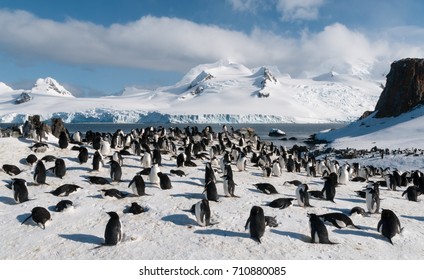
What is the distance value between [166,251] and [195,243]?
2.38ft

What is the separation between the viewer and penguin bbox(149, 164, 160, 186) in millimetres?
14316

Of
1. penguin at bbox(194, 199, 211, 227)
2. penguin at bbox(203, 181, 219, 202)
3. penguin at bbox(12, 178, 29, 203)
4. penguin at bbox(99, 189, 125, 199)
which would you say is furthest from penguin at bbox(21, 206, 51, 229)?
penguin at bbox(203, 181, 219, 202)

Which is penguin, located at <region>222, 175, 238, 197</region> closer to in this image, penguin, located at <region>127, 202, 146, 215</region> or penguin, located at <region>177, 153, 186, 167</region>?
penguin, located at <region>127, 202, 146, 215</region>

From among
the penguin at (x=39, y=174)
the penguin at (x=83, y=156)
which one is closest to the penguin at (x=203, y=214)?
the penguin at (x=39, y=174)

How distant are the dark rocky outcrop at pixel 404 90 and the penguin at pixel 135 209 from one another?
5519 cm

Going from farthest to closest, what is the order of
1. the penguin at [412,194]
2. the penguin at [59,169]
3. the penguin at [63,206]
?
the penguin at [412,194]
the penguin at [59,169]
the penguin at [63,206]

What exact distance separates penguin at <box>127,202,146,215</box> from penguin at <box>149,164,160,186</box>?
288 centimetres

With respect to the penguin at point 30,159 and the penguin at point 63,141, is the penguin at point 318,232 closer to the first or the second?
the penguin at point 30,159

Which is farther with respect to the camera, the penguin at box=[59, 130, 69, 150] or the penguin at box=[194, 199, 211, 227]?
the penguin at box=[59, 130, 69, 150]

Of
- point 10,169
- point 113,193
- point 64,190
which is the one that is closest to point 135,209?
point 113,193

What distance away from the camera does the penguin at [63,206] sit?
444 inches
